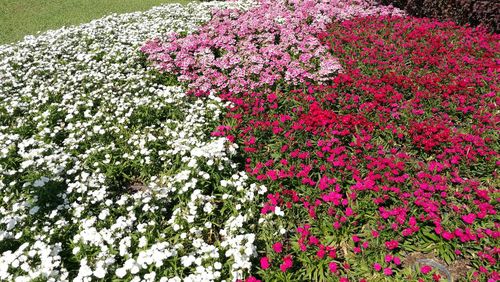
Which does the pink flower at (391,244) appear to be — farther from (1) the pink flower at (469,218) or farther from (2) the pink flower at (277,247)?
(2) the pink flower at (277,247)

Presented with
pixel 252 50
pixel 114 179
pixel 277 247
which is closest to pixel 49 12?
pixel 252 50

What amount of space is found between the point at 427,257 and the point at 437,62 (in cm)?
517

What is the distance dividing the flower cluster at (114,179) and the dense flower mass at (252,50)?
607mm

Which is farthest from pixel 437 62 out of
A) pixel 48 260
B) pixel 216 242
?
pixel 48 260

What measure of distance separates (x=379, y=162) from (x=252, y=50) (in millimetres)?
4367

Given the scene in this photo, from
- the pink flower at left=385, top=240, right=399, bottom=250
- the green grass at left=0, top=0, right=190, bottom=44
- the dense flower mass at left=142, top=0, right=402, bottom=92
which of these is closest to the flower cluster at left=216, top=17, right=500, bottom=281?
the pink flower at left=385, top=240, right=399, bottom=250

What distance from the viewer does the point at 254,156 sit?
582 cm

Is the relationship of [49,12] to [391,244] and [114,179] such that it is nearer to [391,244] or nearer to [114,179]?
[114,179]

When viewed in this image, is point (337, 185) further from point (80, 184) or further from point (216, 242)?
point (80, 184)

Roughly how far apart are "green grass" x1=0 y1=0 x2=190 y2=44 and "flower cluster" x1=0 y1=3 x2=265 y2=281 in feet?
18.0

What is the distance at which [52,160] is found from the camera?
18.2ft

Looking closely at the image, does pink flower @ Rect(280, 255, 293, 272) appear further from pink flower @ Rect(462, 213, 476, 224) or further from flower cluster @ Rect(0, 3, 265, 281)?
pink flower @ Rect(462, 213, 476, 224)

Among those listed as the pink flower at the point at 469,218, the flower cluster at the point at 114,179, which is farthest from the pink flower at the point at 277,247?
the pink flower at the point at 469,218

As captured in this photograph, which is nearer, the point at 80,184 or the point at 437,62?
the point at 80,184
